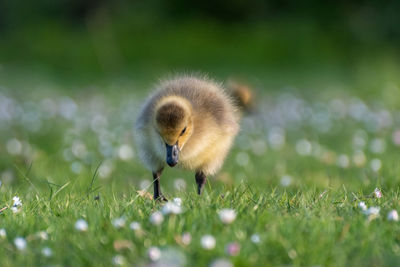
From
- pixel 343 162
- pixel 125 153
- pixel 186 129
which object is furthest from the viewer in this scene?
pixel 125 153

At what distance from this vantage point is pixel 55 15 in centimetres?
2484

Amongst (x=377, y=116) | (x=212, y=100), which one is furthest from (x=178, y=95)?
(x=377, y=116)

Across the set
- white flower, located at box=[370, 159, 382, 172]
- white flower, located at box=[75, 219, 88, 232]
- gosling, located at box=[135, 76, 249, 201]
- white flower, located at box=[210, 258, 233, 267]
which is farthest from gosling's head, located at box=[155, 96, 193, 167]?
white flower, located at box=[370, 159, 382, 172]

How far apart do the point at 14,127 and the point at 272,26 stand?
17.3 m

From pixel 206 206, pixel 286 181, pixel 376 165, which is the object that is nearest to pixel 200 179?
pixel 286 181

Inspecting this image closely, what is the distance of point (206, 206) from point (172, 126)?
3.30ft

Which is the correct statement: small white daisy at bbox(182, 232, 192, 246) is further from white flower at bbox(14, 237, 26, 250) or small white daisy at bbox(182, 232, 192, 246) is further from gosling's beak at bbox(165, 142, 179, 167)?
gosling's beak at bbox(165, 142, 179, 167)

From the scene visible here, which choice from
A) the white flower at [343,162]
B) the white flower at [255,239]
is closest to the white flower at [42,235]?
the white flower at [255,239]

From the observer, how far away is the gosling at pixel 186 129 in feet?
15.3

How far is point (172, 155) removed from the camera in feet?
15.1

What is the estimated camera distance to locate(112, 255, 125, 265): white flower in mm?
3090

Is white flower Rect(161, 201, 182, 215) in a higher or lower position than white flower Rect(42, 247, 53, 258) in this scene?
higher

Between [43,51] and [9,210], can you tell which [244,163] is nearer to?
[9,210]

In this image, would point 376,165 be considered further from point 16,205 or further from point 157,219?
point 16,205
